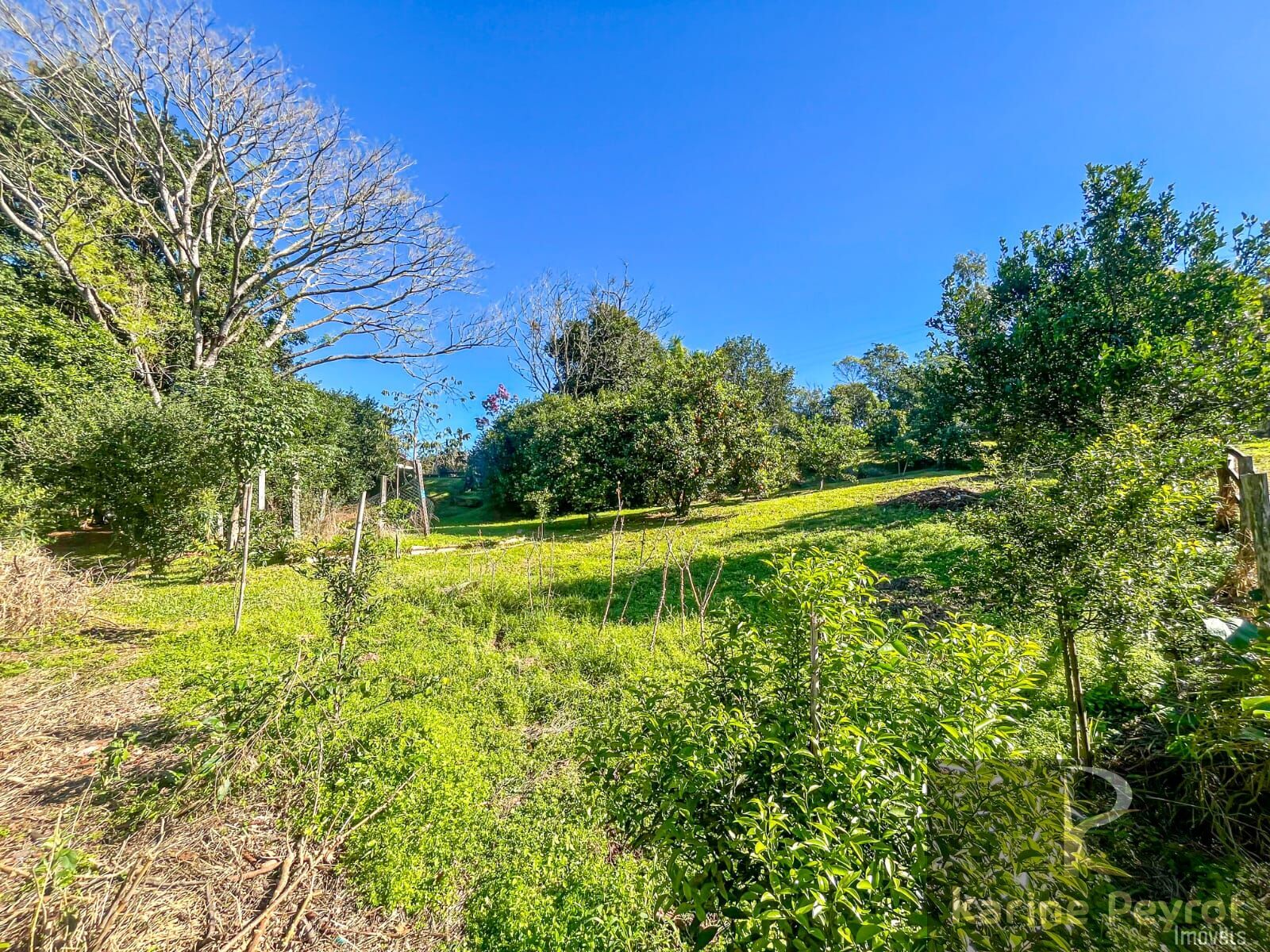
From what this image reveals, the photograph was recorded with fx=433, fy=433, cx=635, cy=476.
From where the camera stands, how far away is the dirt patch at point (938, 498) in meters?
9.38

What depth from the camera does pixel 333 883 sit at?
238cm

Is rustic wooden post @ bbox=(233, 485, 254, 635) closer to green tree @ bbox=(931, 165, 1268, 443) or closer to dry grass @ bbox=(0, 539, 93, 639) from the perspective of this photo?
dry grass @ bbox=(0, 539, 93, 639)

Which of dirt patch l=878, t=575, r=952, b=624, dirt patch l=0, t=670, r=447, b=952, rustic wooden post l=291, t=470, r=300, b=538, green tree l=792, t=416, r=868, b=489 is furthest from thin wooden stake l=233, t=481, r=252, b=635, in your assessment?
green tree l=792, t=416, r=868, b=489

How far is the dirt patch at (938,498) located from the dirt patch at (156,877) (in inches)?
410

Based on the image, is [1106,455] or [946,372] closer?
[1106,455]

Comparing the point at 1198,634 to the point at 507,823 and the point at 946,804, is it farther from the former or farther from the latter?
the point at 507,823

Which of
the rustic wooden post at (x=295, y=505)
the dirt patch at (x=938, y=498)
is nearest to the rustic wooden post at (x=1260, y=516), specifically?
the dirt patch at (x=938, y=498)

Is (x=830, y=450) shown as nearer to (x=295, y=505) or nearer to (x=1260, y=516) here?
(x=1260, y=516)

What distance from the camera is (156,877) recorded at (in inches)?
84.4

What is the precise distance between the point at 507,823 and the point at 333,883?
36.3 inches

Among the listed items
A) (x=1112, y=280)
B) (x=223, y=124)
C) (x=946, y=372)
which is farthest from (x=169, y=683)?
(x=223, y=124)

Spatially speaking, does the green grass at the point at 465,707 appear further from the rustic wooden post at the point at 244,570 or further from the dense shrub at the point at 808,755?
the dense shrub at the point at 808,755

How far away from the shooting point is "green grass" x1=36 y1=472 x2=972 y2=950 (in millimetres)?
2275

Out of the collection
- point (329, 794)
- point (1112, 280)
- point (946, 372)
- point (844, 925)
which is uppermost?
point (1112, 280)
